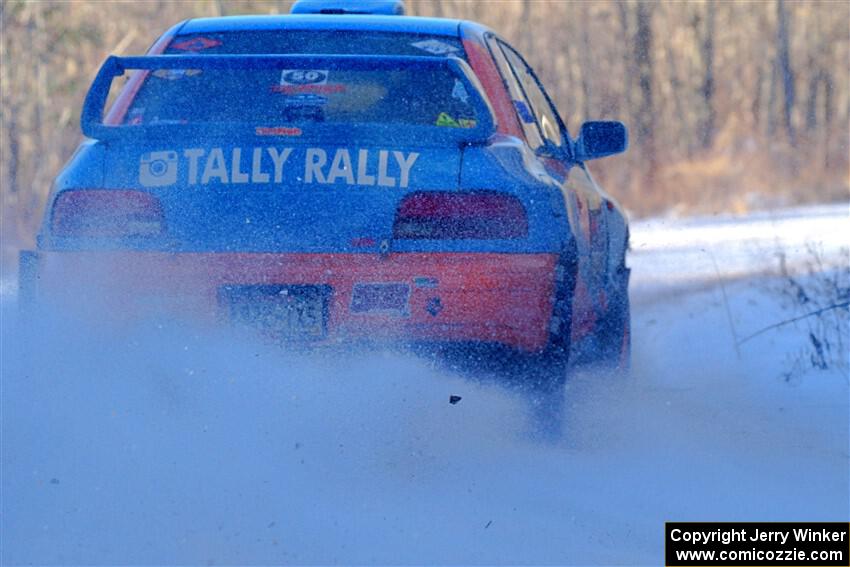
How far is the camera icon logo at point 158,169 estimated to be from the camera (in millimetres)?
5301

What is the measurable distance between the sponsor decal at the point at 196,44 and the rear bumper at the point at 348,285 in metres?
1.23

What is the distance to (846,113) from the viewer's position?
3700 centimetres

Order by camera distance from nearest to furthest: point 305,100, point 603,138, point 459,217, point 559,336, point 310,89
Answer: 1. point 459,217
2. point 559,336
3. point 305,100
4. point 310,89
5. point 603,138

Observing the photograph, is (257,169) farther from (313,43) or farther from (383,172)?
(313,43)

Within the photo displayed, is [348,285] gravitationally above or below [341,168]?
below

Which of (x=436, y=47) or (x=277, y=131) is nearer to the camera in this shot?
(x=277, y=131)

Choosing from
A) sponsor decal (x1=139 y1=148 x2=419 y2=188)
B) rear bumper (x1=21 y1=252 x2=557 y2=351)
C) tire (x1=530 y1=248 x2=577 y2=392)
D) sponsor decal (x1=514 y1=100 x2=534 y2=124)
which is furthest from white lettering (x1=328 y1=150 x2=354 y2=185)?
sponsor decal (x1=514 y1=100 x2=534 y2=124)

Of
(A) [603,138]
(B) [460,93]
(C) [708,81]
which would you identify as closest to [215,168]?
(B) [460,93]

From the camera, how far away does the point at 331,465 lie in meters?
4.86

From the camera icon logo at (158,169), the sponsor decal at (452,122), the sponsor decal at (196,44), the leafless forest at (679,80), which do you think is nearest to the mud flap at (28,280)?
the camera icon logo at (158,169)

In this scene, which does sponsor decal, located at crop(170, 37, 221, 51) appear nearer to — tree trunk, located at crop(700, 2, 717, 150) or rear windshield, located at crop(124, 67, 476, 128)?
rear windshield, located at crop(124, 67, 476, 128)

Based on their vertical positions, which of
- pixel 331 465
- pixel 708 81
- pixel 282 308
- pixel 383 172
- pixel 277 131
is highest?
pixel 708 81

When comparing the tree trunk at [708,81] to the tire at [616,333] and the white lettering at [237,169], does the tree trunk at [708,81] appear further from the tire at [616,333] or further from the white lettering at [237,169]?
the white lettering at [237,169]

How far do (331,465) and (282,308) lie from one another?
568 millimetres
